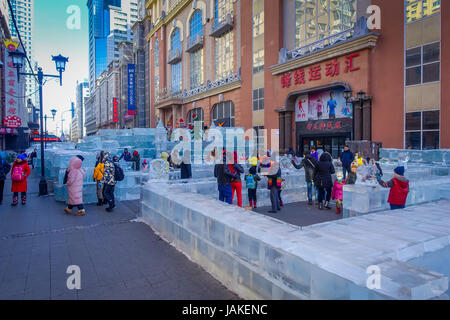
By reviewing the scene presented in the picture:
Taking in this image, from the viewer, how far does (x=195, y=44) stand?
111ft

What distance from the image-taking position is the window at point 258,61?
25.0 meters

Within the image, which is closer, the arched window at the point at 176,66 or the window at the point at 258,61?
the window at the point at 258,61

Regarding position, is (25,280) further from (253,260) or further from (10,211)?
(10,211)

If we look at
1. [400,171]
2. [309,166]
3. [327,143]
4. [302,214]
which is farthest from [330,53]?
[400,171]

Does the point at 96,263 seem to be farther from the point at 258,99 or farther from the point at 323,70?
the point at 258,99

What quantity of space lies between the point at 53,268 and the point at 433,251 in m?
4.89

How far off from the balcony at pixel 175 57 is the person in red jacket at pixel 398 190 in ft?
118

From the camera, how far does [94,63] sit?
14412 centimetres

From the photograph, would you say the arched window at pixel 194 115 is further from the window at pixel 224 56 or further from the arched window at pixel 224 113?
the window at pixel 224 56

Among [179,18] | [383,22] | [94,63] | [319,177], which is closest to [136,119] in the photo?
[179,18]

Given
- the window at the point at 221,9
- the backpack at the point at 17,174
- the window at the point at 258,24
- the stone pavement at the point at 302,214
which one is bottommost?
the stone pavement at the point at 302,214

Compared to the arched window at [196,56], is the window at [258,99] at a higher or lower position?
lower

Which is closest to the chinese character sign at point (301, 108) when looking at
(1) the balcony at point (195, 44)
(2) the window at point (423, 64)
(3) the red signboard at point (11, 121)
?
(2) the window at point (423, 64)

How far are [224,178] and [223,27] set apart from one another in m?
24.7
